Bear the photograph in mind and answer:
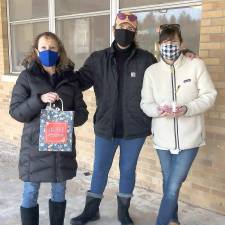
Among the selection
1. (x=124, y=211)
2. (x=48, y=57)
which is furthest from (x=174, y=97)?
(x=124, y=211)

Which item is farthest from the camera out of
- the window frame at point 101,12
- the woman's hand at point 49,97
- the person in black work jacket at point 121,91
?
the window frame at point 101,12

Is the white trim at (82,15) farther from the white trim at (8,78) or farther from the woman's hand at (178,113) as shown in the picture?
the woman's hand at (178,113)

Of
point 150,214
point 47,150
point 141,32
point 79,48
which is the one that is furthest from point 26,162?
point 79,48

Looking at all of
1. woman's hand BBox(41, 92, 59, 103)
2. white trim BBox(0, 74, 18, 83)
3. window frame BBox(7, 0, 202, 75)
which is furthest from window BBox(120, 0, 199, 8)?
white trim BBox(0, 74, 18, 83)

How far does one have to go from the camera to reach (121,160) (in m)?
3.38

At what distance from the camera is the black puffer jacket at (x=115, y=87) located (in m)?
3.17

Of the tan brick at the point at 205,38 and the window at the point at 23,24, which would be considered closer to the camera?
the tan brick at the point at 205,38

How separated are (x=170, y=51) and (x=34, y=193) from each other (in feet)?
4.74

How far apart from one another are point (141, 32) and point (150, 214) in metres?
1.96

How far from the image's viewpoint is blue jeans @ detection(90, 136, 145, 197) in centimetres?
329

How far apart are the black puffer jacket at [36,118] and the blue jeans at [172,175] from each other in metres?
0.75

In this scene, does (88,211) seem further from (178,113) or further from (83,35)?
(83,35)

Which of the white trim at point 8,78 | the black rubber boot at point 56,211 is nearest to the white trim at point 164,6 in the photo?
the black rubber boot at point 56,211

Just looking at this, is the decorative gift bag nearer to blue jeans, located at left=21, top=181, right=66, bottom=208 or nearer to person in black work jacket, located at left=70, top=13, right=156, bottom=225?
blue jeans, located at left=21, top=181, right=66, bottom=208
